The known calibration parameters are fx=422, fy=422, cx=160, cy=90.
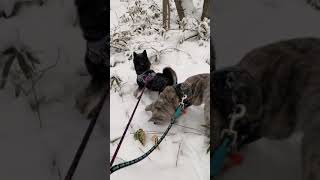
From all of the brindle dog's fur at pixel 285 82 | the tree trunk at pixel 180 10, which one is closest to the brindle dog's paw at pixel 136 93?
the brindle dog's fur at pixel 285 82

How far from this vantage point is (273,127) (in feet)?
5.40

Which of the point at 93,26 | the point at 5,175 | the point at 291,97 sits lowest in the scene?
the point at 5,175

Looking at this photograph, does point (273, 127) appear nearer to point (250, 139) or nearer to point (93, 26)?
point (250, 139)

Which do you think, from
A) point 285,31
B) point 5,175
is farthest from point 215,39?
point 5,175

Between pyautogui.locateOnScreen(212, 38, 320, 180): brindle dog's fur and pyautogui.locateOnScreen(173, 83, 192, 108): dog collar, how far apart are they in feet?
1.60

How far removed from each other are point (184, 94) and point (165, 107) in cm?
12

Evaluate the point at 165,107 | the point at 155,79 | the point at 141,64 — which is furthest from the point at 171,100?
the point at 141,64

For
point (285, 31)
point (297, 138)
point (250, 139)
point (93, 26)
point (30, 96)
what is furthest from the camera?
point (285, 31)

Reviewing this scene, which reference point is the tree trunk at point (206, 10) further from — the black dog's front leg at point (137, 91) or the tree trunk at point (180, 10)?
the black dog's front leg at point (137, 91)

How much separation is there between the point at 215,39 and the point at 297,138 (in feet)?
5.35

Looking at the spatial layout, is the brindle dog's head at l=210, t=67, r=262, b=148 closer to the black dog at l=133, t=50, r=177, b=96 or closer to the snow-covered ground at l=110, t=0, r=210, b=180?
the snow-covered ground at l=110, t=0, r=210, b=180

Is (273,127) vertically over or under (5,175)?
over

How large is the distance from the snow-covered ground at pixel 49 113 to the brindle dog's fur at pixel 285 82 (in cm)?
67

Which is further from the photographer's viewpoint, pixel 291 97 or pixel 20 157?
pixel 20 157
